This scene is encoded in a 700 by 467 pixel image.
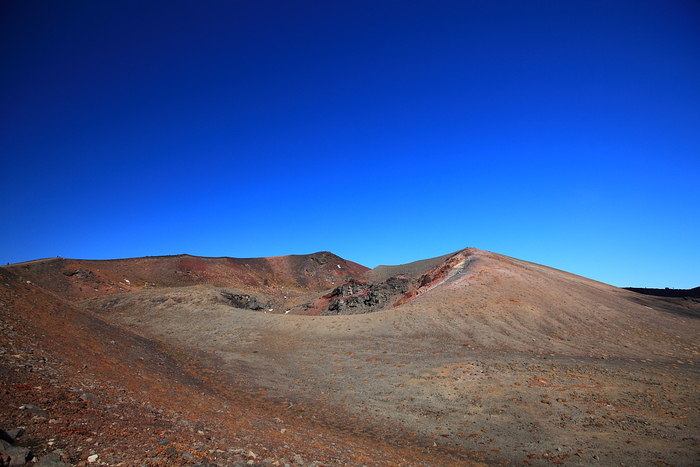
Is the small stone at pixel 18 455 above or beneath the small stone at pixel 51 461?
above

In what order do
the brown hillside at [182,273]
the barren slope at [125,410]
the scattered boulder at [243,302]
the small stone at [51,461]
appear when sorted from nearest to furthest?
the small stone at [51,461]
the barren slope at [125,410]
the scattered boulder at [243,302]
the brown hillside at [182,273]

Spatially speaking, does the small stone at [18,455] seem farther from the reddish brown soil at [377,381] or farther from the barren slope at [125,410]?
the reddish brown soil at [377,381]

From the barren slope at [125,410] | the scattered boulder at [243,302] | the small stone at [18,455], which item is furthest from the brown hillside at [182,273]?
the small stone at [18,455]

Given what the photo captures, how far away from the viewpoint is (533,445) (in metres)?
8.41

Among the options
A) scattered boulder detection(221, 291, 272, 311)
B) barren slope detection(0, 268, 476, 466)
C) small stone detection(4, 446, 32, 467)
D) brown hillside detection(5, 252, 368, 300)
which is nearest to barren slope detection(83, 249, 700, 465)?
barren slope detection(0, 268, 476, 466)

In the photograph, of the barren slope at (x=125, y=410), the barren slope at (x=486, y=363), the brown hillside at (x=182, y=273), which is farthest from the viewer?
the brown hillside at (x=182, y=273)

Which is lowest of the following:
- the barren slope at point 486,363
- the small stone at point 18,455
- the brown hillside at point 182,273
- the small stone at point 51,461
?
the barren slope at point 486,363

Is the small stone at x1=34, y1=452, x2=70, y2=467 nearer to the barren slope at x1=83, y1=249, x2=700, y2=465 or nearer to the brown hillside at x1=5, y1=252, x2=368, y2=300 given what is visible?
the barren slope at x1=83, y1=249, x2=700, y2=465

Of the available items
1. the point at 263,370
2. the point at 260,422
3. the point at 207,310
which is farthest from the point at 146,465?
the point at 207,310

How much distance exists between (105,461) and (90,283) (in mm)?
41822

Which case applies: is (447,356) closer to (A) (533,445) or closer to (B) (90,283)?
(A) (533,445)

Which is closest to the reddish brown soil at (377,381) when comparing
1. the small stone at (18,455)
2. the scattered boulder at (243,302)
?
the small stone at (18,455)

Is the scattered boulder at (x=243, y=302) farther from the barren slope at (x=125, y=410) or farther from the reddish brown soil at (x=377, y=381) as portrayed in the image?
the barren slope at (x=125, y=410)

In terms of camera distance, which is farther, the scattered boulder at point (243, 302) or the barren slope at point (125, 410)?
the scattered boulder at point (243, 302)
